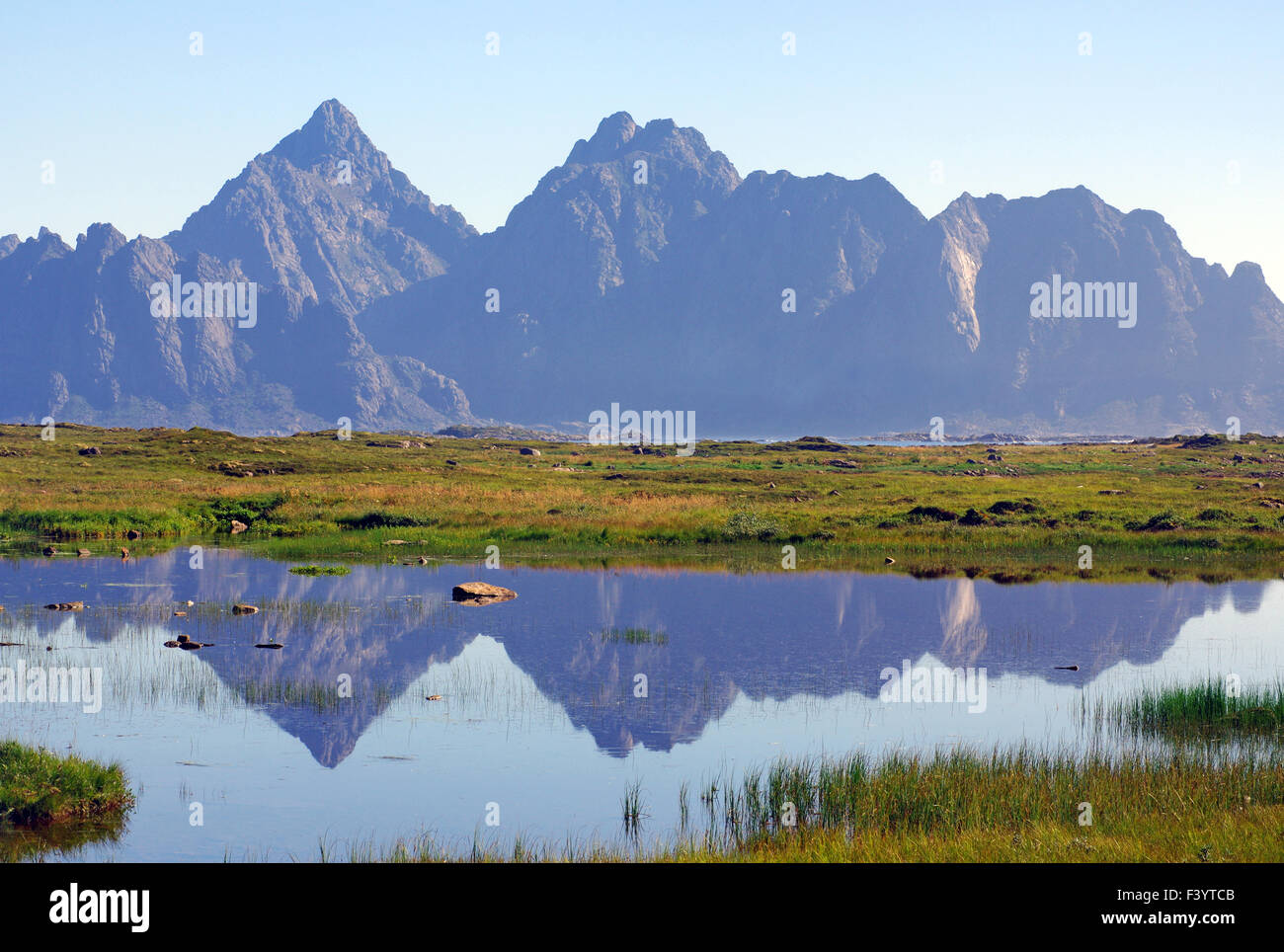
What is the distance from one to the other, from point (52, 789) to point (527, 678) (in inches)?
564

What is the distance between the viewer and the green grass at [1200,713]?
27.0m

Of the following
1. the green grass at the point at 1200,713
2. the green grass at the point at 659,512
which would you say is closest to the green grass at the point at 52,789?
the green grass at the point at 1200,713

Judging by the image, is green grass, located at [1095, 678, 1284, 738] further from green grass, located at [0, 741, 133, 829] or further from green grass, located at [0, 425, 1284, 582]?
green grass, located at [0, 425, 1284, 582]

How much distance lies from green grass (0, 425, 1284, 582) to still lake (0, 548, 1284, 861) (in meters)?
8.06

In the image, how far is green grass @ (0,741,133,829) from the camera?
1978 centimetres

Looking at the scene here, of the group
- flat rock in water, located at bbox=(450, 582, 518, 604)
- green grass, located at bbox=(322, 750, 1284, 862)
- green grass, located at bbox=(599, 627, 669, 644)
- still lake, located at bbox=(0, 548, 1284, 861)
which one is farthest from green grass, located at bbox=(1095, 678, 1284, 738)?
flat rock in water, located at bbox=(450, 582, 518, 604)

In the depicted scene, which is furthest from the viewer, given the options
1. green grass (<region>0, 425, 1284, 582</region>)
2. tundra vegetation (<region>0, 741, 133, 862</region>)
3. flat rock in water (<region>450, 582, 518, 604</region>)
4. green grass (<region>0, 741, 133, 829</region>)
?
green grass (<region>0, 425, 1284, 582</region>)

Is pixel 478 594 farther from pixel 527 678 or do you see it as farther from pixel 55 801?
pixel 55 801

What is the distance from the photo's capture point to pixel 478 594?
1788 inches

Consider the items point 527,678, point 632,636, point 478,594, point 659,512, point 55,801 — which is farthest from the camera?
point 659,512

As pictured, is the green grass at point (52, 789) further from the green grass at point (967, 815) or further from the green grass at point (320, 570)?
the green grass at point (320, 570)

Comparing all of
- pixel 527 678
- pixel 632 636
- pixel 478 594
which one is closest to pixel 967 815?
pixel 527 678
